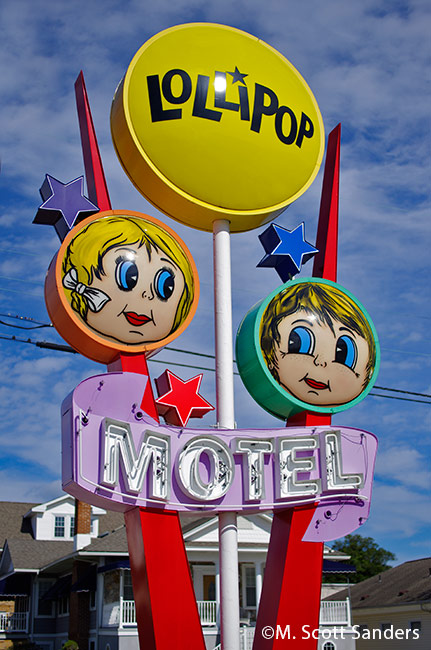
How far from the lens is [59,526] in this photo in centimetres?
3397

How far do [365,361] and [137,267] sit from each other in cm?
369

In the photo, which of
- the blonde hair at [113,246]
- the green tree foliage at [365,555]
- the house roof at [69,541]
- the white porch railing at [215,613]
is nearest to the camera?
the blonde hair at [113,246]

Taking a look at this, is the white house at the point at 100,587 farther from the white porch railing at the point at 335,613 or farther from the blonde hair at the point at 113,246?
the blonde hair at the point at 113,246

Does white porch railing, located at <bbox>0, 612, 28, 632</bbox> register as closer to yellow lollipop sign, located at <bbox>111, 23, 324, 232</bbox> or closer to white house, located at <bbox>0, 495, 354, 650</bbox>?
white house, located at <bbox>0, 495, 354, 650</bbox>

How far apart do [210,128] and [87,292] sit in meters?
3.07

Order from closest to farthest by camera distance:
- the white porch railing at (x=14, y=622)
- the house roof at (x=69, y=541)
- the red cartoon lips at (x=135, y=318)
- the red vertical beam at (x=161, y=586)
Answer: the red vertical beam at (x=161, y=586)
the red cartoon lips at (x=135, y=318)
the house roof at (x=69, y=541)
the white porch railing at (x=14, y=622)

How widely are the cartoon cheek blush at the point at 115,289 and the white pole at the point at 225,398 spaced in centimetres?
72

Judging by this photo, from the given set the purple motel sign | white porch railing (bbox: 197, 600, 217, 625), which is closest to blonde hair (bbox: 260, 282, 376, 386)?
the purple motel sign

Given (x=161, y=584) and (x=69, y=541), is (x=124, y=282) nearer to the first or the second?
(x=161, y=584)

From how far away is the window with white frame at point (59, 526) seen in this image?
111 ft

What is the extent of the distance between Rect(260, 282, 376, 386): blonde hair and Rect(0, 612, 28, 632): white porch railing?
2277 centimetres

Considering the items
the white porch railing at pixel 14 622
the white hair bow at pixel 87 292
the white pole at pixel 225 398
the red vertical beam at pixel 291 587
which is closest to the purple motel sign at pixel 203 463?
the red vertical beam at pixel 291 587

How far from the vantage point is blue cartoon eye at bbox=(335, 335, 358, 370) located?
10845 millimetres

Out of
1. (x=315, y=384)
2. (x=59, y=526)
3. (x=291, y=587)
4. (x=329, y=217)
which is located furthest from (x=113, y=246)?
(x=59, y=526)
